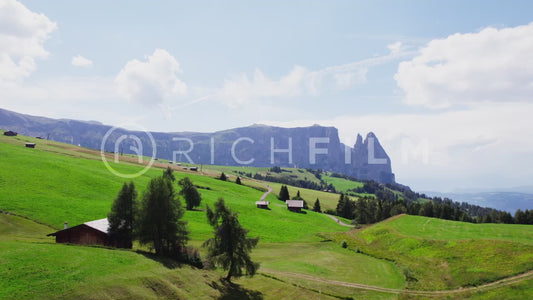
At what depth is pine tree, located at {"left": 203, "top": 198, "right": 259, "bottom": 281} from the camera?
44.5 metres

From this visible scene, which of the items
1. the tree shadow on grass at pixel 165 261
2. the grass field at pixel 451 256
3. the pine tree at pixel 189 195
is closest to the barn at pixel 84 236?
the tree shadow on grass at pixel 165 261

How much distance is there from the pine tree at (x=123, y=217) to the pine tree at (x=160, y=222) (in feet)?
11.9

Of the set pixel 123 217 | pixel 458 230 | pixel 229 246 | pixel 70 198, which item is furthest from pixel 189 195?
pixel 458 230

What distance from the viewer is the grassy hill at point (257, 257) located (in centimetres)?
3119

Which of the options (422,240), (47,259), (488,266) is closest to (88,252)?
(47,259)

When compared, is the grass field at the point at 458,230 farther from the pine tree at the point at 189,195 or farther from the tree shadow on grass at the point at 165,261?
the pine tree at the point at 189,195

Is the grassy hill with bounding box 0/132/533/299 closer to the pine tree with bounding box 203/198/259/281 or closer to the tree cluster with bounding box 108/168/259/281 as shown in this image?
the pine tree with bounding box 203/198/259/281

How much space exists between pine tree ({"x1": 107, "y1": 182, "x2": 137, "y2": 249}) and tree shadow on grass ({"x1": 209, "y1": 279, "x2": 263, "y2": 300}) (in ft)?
52.6

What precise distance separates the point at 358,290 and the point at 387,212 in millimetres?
105998

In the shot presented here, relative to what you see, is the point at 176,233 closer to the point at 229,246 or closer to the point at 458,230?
the point at 229,246

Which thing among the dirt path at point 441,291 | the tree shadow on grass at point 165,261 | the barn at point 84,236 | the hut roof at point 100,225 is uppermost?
the hut roof at point 100,225

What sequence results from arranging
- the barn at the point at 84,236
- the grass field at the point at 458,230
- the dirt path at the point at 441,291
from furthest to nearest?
1. the grass field at the point at 458,230
2. the dirt path at the point at 441,291
3. the barn at the point at 84,236

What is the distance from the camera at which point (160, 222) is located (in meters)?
45.2

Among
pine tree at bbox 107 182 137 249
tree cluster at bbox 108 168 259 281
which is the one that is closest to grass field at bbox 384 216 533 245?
tree cluster at bbox 108 168 259 281
